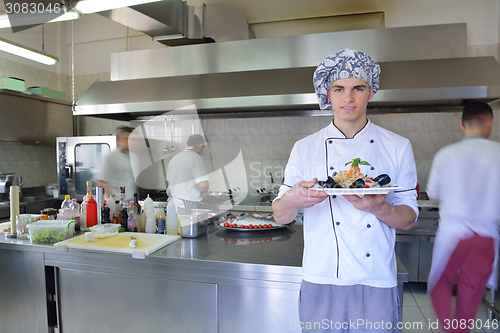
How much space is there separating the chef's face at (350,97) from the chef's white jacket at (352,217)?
9 cm

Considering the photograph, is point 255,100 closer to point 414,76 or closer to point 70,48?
point 414,76

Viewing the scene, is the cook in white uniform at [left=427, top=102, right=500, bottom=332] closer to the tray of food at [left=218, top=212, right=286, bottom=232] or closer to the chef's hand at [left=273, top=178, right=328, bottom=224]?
the tray of food at [left=218, top=212, right=286, bottom=232]

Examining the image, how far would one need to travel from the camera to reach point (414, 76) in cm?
289

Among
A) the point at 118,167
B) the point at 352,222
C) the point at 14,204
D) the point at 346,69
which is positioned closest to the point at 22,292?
the point at 14,204

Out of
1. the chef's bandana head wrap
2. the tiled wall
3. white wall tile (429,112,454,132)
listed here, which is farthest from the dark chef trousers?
the tiled wall

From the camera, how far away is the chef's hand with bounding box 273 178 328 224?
3.71 ft

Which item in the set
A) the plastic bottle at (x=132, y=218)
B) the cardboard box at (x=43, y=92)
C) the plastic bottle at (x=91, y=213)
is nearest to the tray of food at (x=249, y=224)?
the plastic bottle at (x=132, y=218)

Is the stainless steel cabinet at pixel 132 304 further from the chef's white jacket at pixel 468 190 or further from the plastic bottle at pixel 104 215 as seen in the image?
the chef's white jacket at pixel 468 190

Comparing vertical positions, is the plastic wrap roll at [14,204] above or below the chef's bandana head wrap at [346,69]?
below

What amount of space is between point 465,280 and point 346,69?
6.19ft

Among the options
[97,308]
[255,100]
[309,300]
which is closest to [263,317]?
[309,300]

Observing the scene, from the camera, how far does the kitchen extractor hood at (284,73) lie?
2826mm

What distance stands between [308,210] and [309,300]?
36cm

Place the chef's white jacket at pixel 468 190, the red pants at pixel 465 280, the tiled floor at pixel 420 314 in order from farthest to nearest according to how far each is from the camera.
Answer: the tiled floor at pixel 420 314 → the red pants at pixel 465 280 → the chef's white jacket at pixel 468 190
